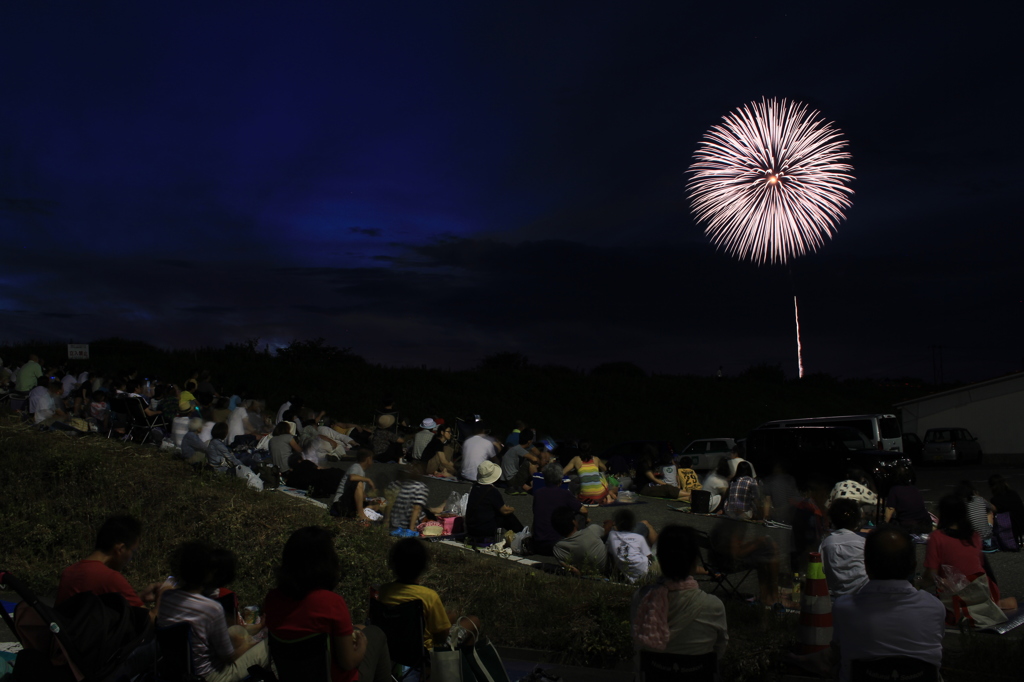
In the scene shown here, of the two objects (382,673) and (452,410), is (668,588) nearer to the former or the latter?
(382,673)

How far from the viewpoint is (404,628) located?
436 centimetres

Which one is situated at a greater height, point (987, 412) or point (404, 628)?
point (987, 412)

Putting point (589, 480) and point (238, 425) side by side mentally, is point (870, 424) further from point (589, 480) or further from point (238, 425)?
point (238, 425)

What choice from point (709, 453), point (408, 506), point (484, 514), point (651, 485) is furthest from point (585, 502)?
point (709, 453)

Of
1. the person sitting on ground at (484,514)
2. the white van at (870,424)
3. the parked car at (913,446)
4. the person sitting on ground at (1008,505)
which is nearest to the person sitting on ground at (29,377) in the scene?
the person sitting on ground at (484,514)

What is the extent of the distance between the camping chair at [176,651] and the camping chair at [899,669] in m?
3.59

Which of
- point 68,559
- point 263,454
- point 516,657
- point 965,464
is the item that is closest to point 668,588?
point 516,657

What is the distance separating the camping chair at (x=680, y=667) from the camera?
370 cm

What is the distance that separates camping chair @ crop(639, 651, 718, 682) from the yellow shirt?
1.29 metres

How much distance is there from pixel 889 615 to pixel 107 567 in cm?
456

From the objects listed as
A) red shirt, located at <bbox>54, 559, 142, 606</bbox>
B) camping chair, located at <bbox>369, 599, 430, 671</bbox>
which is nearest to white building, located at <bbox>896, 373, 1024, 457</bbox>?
camping chair, located at <bbox>369, 599, 430, 671</bbox>

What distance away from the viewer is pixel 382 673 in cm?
426

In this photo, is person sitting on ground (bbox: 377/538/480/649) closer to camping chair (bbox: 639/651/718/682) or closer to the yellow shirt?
the yellow shirt

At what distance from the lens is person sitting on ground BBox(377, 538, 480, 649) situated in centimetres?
439
